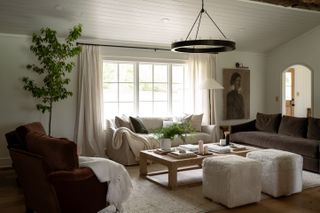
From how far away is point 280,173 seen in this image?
404 cm

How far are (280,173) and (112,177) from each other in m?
2.10

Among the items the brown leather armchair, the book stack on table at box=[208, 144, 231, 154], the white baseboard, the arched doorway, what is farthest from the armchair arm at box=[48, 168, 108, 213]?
the arched doorway

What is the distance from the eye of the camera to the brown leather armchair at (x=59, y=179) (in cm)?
286

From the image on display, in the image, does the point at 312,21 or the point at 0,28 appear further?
the point at 312,21

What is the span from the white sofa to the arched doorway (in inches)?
157

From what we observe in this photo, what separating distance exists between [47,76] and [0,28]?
42.8 inches

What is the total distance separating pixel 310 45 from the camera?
757 cm

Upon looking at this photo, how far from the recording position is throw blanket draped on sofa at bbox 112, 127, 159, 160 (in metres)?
5.73

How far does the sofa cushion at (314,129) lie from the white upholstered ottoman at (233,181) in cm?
219

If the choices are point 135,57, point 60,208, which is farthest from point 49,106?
point 60,208

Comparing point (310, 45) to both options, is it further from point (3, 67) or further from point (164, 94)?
point (3, 67)

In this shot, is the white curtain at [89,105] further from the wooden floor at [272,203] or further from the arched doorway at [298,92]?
the arched doorway at [298,92]

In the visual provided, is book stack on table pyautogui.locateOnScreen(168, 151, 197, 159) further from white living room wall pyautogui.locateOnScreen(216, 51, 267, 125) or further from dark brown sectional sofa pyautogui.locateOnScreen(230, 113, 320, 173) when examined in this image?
white living room wall pyautogui.locateOnScreen(216, 51, 267, 125)

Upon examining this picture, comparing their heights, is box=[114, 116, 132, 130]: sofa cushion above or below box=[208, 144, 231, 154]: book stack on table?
above
